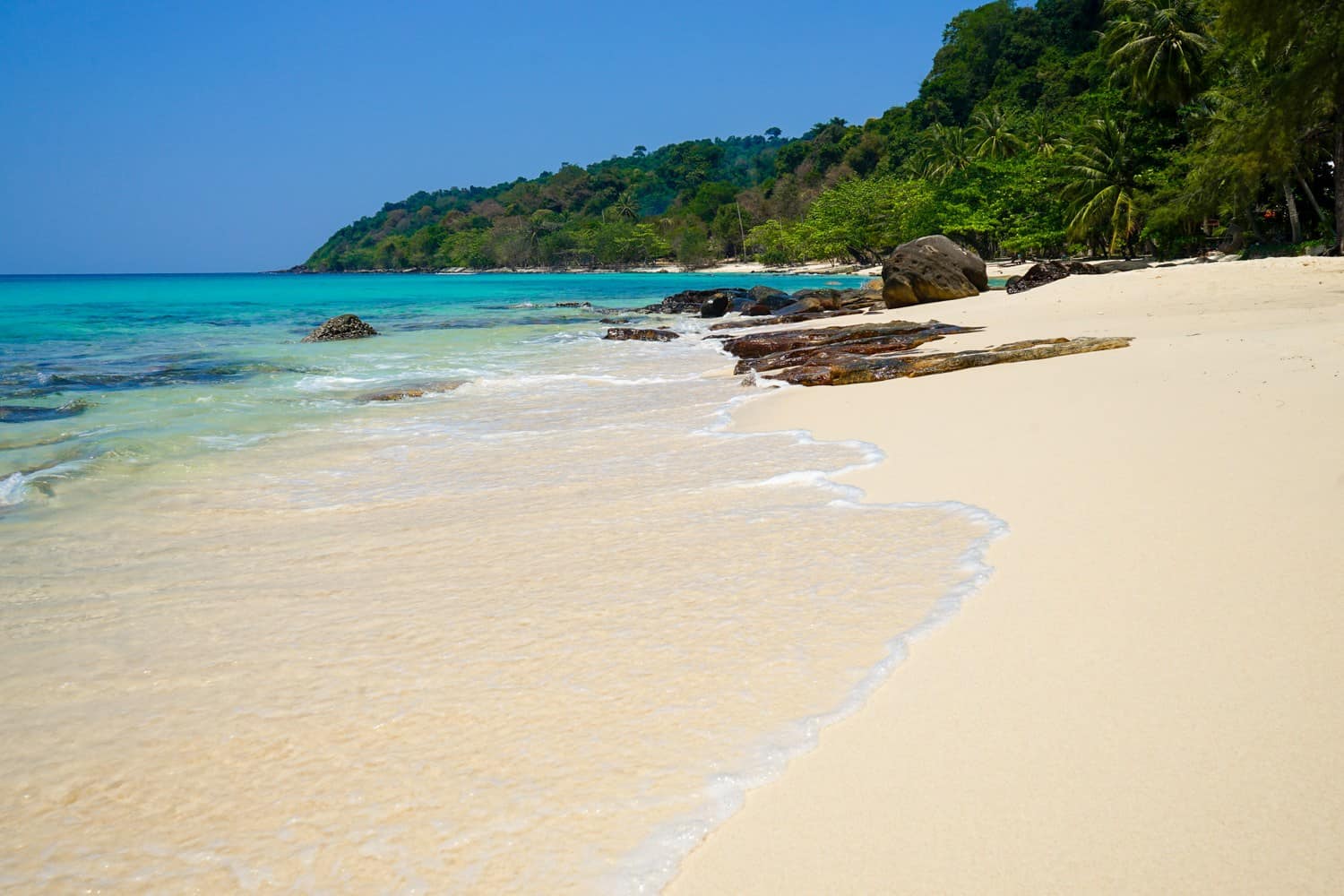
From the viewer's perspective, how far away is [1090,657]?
259 cm

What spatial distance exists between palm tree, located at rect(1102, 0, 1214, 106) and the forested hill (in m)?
0.08

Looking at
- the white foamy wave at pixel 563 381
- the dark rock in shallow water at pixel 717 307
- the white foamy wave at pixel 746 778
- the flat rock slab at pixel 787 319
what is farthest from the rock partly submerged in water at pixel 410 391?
the dark rock in shallow water at pixel 717 307

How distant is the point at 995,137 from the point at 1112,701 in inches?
2710

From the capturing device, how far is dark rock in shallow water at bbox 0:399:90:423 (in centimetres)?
1052

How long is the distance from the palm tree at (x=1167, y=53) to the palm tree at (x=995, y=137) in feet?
78.9

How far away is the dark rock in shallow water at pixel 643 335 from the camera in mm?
19527

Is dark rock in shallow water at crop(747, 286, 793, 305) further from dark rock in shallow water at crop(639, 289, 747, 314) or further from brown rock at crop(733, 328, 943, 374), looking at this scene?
brown rock at crop(733, 328, 943, 374)

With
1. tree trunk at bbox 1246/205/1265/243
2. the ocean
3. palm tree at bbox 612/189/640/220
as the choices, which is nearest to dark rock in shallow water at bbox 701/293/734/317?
tree trunk at bbox 1246/205/1265/243

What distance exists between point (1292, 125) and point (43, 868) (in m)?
26.1

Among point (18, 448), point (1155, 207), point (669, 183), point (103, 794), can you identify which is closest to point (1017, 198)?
point (1155, 207)

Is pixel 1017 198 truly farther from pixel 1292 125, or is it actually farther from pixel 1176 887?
pixel 1176 887

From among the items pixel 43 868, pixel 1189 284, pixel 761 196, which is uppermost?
pixel 761 196

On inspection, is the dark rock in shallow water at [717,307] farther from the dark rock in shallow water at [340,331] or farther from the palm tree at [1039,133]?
the palm tree at [1039,133]

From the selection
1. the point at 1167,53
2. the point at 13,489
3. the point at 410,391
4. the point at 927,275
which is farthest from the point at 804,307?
the point at 1167,53
